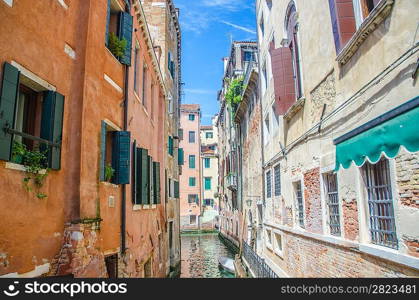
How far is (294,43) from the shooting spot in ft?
31.0

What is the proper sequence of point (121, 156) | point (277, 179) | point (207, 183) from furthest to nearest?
point (207, 183)
point (277, 179)
point (121, 156)

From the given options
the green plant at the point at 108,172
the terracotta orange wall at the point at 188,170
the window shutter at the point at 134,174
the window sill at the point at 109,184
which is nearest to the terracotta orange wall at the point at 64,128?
the window sill at the point at 109,184

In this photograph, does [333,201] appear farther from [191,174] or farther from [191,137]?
[191,137]

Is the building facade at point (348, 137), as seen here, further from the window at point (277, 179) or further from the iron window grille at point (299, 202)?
Result: the window at point (277, 179)

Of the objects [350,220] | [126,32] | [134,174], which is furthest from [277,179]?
[126,32]

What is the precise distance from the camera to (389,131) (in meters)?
3.84

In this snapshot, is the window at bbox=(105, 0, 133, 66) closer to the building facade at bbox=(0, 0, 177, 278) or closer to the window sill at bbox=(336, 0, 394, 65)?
the building facade at bbox=(0, 0, 177, 278)

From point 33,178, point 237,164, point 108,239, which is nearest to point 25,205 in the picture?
point 33,178

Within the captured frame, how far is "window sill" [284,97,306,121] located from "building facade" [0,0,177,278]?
424 cm

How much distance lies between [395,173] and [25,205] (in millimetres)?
4781

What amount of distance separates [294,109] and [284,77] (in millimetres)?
1019

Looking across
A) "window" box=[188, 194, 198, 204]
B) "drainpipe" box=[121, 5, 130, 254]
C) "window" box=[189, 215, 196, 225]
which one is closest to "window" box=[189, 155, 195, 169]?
"window" box=[188, 194, 198, 204]

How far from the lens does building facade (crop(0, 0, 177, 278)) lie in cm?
403

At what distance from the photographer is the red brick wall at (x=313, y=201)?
7520mm
